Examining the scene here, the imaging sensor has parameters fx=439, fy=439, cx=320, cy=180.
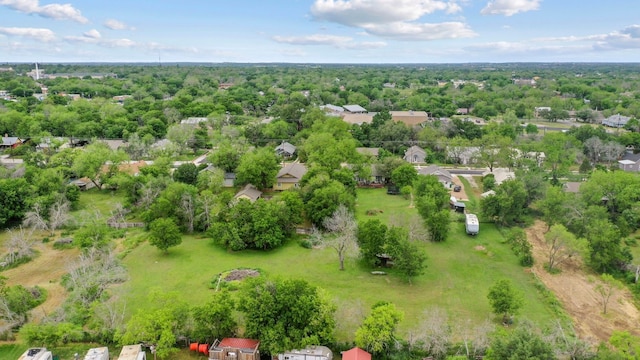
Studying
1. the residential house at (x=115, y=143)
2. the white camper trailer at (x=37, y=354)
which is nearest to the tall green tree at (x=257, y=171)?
the residential house at (x=115, y=143)

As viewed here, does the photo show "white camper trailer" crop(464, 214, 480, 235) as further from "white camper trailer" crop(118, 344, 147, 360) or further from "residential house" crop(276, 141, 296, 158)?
"residential house" crop(276, 141, 296, 158)

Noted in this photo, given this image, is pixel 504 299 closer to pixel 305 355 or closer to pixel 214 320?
pixel 305 355

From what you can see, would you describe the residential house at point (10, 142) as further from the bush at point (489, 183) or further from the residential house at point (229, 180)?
the bush at point (489, 183)

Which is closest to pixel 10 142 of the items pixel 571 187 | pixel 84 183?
pixel 84 183

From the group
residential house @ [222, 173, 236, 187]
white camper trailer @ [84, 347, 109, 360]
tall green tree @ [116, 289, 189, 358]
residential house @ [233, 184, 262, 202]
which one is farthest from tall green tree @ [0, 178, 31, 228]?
tall green tree @ [116, 289, 189, 358]

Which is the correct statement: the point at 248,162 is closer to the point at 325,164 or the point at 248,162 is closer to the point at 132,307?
the point at 325,164

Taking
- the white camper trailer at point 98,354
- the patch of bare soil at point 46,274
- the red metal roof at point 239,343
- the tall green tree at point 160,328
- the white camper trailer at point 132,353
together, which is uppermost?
the tall green tree at point 160,328

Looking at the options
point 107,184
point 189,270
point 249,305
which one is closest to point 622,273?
point 249,305
